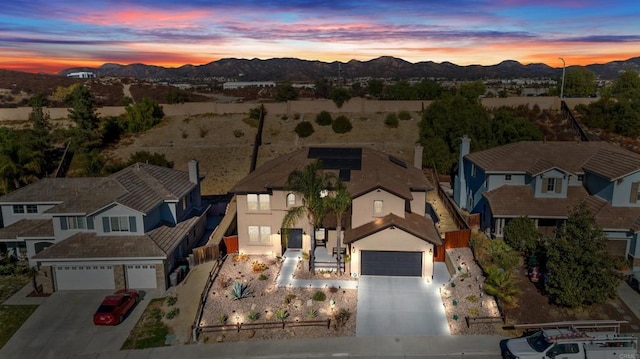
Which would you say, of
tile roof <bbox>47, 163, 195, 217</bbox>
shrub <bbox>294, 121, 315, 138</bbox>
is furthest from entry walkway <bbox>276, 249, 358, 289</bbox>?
shrub <bbox>294, 121, 315, 138</bbox>

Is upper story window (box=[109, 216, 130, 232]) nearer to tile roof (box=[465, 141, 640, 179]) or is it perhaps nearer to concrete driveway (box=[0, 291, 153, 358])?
concrete driveway (box=[0, 291, 153, 358])

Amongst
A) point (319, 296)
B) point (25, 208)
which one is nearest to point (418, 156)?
point (319, 296)

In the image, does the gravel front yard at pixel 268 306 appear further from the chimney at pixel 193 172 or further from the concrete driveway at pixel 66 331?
the chimney at pixel 193 172

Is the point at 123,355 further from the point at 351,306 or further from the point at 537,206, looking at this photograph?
the point at 537,206

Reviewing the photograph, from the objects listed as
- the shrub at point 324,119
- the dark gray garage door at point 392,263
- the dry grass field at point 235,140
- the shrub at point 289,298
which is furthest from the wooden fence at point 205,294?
the shrub at point 324,119

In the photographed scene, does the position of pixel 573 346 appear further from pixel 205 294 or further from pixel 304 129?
pixel 304 129

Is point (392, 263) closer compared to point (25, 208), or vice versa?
point (392, 263)
